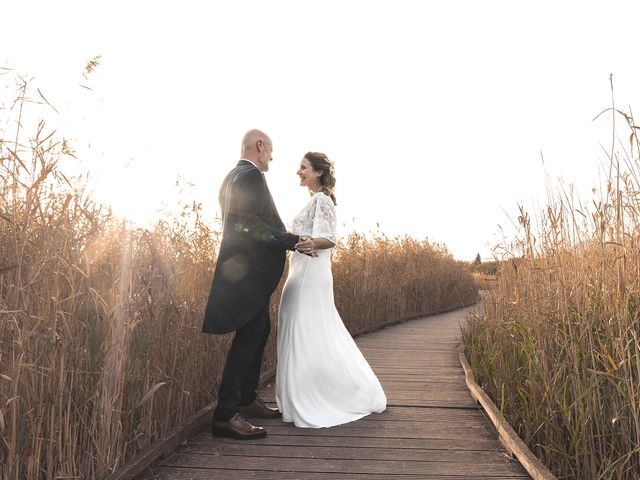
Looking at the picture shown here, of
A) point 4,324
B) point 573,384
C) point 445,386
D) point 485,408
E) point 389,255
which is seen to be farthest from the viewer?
point 389,255

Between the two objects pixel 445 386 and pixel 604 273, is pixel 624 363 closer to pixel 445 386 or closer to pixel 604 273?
A: pixel 604 273

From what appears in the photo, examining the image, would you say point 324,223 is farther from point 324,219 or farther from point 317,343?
point 317,343

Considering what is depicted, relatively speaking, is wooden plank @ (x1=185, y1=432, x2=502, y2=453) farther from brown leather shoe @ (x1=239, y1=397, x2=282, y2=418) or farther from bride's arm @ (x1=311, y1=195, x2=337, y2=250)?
A: bride's arm @ (x1=311, y1=195, x2=337, y2=250)

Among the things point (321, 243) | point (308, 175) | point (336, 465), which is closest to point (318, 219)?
point (321, 243)

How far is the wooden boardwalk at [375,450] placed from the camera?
2.62 m

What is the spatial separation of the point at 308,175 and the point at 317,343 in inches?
44.0

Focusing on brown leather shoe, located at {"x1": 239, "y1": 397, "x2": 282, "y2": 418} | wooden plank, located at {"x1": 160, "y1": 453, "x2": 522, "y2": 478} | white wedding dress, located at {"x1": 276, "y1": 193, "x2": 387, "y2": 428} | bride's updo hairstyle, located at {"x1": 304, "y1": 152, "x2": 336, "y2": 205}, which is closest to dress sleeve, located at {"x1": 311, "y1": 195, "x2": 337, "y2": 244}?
white wedding dress, located at {"x1": 276, "y1": 193, "x2": 387, "y2": 428}

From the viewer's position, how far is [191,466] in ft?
8.79

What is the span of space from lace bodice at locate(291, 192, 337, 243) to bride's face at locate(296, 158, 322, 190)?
112mm

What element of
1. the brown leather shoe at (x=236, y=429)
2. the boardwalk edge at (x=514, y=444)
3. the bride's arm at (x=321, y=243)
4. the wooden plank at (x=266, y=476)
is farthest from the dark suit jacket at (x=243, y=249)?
the boardwalk edge at (x=514, y=444)

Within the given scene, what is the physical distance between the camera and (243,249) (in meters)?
3.14

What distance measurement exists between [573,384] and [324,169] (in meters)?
2.00

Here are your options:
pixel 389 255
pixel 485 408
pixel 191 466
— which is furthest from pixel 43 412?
pixel 389 255

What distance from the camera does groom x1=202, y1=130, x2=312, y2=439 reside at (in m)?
3.08
